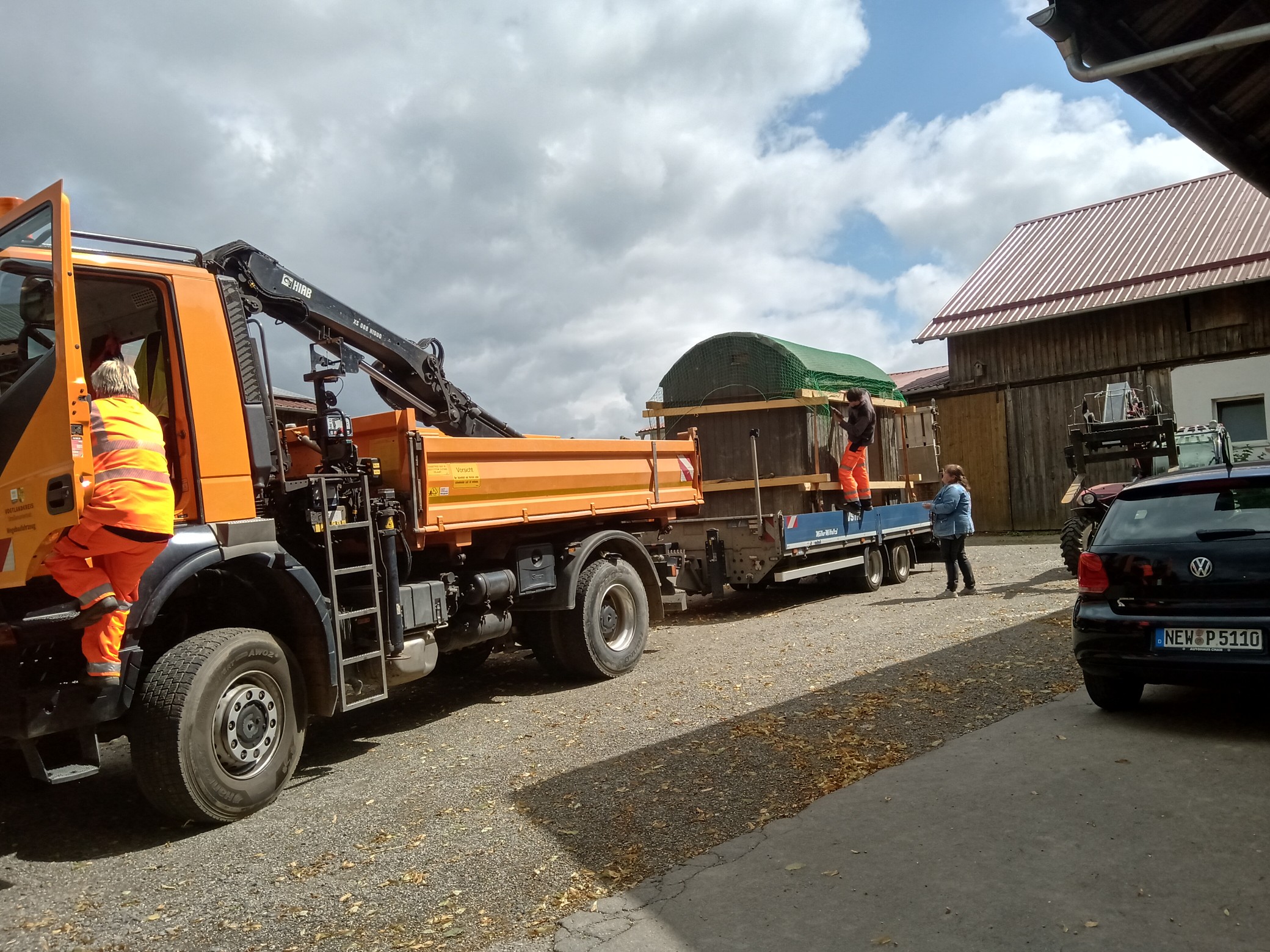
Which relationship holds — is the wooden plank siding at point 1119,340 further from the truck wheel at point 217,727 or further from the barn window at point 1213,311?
the truck wheel at point 217,727

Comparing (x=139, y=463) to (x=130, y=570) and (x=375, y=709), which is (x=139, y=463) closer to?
(x=130, y=570)

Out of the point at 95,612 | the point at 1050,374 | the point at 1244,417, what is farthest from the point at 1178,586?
the point at 1050,374

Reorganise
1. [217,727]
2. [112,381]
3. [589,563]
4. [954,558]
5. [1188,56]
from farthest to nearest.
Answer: [954,558]
[589,563]
[217,727]
[112,381]
[1188,56]

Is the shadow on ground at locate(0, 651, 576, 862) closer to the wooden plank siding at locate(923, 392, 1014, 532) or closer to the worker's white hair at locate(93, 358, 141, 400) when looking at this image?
the worker's white hair at locate(93, 358, 141, 400)

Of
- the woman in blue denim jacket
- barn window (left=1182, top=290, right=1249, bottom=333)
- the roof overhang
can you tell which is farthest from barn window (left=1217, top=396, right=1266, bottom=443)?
the roof overhang

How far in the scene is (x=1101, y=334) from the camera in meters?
20.5

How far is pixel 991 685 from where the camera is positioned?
21.9ft

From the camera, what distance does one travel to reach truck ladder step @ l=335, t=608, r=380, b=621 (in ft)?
18.4

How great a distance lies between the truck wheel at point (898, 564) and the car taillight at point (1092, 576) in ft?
25.4

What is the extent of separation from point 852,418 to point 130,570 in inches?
356

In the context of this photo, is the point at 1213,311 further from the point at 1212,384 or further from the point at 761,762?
the point at 761,762

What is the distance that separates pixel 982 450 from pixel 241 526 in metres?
19.8

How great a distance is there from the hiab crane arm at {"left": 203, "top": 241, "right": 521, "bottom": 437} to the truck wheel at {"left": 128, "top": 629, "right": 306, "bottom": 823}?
2.20 m

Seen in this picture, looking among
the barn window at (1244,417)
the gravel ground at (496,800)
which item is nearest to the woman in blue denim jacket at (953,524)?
the gravel ground at (496,800)
